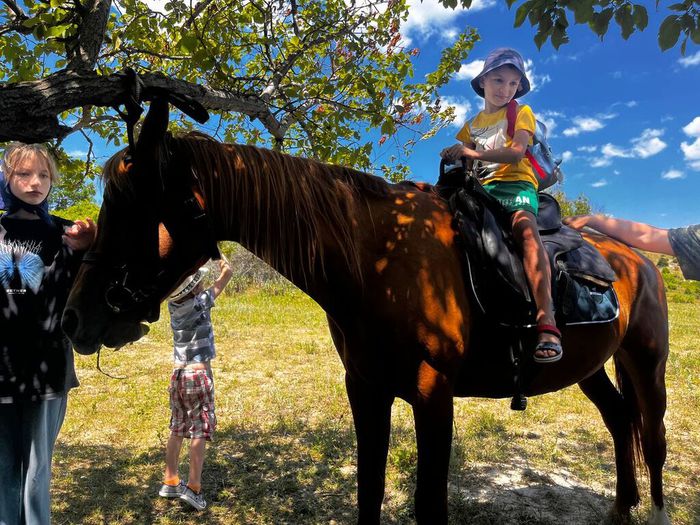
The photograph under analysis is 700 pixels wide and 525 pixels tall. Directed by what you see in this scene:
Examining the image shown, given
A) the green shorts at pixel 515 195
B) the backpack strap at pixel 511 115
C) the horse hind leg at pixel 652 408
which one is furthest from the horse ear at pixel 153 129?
the horse hind leg at pixel 652 408

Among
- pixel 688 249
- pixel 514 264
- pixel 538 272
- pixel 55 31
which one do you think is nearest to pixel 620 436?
pixel 688 249

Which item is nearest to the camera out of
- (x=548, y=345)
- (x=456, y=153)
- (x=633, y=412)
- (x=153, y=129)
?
(x=153, y=129)

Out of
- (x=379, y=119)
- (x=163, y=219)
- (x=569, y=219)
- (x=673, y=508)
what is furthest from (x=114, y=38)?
(x=673, y=508)

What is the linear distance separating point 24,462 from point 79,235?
1051mm

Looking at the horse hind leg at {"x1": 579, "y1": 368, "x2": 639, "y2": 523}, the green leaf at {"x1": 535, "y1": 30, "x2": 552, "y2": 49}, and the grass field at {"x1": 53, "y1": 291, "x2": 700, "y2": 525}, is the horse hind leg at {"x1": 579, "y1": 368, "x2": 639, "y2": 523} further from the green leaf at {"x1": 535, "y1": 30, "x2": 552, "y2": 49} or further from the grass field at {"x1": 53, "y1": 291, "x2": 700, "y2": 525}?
the green leaf at {"x1": 535, "y1": 30, "x2": 552, "y2": 49}

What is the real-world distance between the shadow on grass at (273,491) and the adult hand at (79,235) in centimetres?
213

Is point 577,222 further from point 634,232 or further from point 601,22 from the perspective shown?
point 601,22

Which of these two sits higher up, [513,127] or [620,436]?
[513,127]

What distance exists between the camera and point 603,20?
2.11 m

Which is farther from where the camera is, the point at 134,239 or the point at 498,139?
the point at 498,139

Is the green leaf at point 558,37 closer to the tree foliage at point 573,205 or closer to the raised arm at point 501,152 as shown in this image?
the raised arm at point 501,152

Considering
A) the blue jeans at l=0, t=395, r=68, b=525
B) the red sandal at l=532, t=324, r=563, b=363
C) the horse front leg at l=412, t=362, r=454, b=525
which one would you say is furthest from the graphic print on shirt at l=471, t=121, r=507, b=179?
the blue jeans at l=0, t=395, r=68, b=525

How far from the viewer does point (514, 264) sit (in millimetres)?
2158

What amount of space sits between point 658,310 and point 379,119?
101 inches
